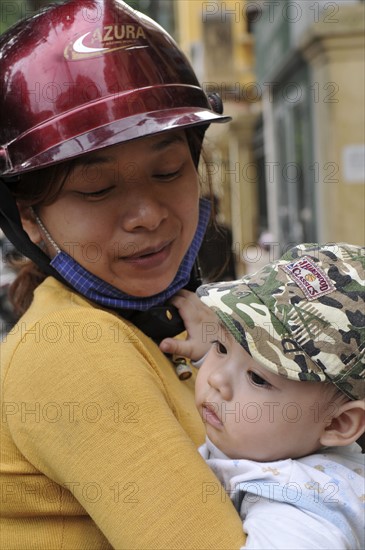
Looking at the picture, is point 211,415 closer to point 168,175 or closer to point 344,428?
point 344,428

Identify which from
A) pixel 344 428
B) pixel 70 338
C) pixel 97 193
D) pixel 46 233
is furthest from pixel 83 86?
pixel 344 428

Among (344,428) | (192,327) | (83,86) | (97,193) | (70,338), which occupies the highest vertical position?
(83,86)

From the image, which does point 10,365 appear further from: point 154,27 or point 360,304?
point 154,27

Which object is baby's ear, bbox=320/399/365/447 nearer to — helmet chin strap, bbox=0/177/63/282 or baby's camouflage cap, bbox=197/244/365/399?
baby's camouflage cap, bbox=197/244/365/399

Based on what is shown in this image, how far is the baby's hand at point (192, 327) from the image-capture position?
6.09 ft

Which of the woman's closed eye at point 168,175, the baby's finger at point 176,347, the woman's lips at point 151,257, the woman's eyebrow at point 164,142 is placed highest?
the woman's eyebrow at point 164,142

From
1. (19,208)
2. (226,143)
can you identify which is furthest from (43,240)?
(226,143)

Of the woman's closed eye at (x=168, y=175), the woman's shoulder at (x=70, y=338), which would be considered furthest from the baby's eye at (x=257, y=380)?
the woman's closed eye at (x=168, y=175)

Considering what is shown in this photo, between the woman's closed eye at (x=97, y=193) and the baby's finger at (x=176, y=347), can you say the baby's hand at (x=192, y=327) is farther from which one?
the woman's closed eye at (x=97, y=193)

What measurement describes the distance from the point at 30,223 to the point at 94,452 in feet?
2.28

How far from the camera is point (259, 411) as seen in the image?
5.05 ft

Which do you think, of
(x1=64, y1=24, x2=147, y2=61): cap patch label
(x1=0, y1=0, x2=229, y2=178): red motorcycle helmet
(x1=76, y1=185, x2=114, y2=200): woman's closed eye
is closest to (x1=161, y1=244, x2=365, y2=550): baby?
(x1=76, y1=185, x2=114, y2=200): woman's closed eye

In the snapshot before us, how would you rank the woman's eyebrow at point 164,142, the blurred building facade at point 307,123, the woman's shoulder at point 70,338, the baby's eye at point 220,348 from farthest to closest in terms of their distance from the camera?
the blurred building facade at point 307,123 → the woman's eyebrow at point 164,142 → the baby's eye at point 220,348 → the woman's shoulder at point 70,338

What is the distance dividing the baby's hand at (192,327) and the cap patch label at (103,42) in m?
0.61
